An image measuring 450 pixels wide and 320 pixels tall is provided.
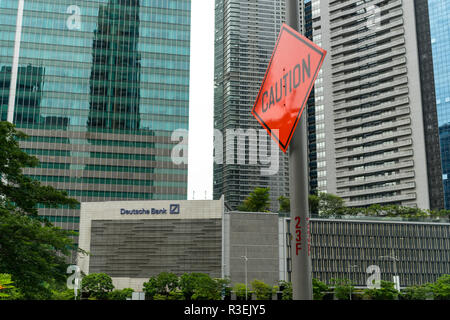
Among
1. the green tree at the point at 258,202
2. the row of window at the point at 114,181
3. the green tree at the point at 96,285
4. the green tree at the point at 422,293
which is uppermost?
the row of window at the point at 114,181

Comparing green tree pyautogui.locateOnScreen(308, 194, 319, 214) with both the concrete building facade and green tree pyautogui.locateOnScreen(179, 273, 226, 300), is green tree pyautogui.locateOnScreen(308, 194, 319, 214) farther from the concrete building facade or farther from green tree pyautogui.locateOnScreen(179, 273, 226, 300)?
green tree pyautogui.locateOnScreen(179, 273, 226, 300)

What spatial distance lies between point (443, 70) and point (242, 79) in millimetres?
71093

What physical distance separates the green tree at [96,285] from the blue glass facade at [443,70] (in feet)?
334

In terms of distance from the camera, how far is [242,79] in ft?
592

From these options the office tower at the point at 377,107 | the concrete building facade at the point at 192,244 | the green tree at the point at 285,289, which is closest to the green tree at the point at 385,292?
the green tree at the point at 285,289

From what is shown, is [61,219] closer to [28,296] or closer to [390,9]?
[28,296]

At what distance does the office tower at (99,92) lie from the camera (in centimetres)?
12538

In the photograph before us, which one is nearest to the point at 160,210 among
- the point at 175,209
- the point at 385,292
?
the point at 175,209

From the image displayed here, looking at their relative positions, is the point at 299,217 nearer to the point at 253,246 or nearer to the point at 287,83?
the point at 287,83

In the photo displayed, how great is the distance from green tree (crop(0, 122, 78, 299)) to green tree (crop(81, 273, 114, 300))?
57.7 m

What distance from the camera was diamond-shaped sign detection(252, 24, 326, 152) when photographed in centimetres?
579

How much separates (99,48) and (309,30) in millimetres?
89438

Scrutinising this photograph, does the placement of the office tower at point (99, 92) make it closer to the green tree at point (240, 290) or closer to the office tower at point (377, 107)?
the green tree at point (240, 290)

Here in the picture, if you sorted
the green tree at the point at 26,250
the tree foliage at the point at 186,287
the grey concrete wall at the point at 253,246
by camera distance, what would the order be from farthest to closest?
the grey concrete wall at the point at 253,246
the tree foliage at the point at 186,287
the green tree at the point at 26,250
